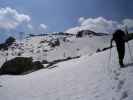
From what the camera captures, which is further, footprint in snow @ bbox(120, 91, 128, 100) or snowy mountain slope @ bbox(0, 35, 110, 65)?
snowy mountain slope @ bbox(0, 35, 110, 65)

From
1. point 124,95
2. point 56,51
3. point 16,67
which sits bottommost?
point 16,67

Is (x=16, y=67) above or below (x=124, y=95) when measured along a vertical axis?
below

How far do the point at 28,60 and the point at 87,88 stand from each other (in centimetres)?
2502

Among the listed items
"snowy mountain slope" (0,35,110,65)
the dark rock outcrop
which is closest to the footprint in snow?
the dark rock outcrop

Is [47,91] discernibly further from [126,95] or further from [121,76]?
[126,95]

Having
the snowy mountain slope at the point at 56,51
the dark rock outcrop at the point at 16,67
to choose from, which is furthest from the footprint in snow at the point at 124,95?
the snowy mountain slope at the point at 56,51

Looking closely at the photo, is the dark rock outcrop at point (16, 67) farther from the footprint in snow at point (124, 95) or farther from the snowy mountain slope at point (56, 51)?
the snowy mountain slope at point (56, 51)

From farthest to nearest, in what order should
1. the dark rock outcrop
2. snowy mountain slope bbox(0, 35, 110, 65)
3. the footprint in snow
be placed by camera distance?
snowy mountain slope bbox(0, 35, 110, 65) → the dark rock outcrop → the footprint in snow

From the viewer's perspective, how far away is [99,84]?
10.6m

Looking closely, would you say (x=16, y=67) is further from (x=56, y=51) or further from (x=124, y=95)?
(x=56, y=51)

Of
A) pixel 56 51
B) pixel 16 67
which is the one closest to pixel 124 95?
pixel 16 67

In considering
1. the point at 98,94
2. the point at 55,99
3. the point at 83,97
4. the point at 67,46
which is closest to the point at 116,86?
the point at 98,94

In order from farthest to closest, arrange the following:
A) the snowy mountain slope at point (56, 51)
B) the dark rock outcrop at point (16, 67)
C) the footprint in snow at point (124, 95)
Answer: the snowy mountain slope at point (56, 51) → the dark rock outcrop at point (16, 67) → the footprint in snow at point (124, 95)

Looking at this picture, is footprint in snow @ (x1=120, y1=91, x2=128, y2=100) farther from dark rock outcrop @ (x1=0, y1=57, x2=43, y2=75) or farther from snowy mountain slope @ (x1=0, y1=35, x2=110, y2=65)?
snowy mountain slope @ (x1=0, y1=35, x2=110, y2=65)
